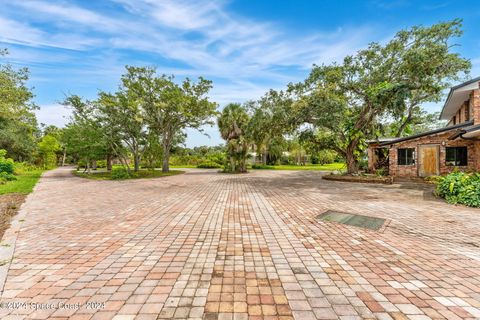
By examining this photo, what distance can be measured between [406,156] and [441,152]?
5.39ft

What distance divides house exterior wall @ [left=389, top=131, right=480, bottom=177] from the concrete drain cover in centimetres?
1097

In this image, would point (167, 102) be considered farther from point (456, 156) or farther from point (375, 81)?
point (456, 156)

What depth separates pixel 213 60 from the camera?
1223 cm

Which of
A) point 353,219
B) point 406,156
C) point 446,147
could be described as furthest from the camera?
point 406,156

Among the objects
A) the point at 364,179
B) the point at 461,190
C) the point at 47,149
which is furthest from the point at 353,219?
the point at 47,149

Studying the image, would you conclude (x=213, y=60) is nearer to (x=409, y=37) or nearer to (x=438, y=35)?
(x=409, y=37)

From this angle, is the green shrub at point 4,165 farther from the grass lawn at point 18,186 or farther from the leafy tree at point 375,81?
the leafy tree at point 375,81

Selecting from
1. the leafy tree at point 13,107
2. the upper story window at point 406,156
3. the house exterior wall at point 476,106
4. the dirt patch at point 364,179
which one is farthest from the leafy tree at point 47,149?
the house exterior wall at point 476,106

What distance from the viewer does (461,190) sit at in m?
6.89

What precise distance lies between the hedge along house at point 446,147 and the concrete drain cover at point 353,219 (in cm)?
928

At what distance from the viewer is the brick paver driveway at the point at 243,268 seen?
203cm

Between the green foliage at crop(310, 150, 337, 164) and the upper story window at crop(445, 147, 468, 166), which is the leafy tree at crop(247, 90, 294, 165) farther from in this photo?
the green foliage at crop(310, 150, 337, 164)

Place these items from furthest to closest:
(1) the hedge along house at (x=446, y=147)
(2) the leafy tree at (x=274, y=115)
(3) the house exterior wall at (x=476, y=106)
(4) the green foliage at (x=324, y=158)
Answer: (4) the green foliage at (x=324, y=158) → (2) the leafy tree at (x=274, y=115) → (1) the hedge along house at (x=446, y=147) → (3) the house exterior wall at (x=476, y=106)

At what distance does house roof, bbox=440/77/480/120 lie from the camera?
34.4ft
